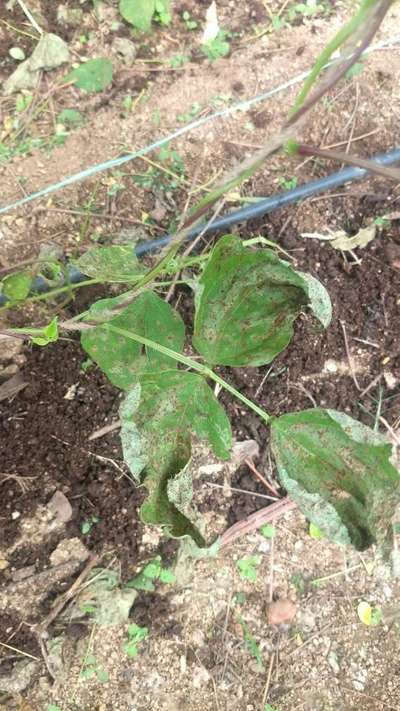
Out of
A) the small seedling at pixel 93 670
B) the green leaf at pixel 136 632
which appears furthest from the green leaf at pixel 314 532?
the small seedling at pixel 93 670

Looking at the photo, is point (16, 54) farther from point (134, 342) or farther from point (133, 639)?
point (133, 639)

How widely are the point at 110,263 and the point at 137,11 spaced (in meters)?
1.00

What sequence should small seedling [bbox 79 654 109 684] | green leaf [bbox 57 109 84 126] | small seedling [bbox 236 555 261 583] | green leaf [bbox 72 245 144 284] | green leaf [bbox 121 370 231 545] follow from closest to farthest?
Answer: 1. green leaf [bbox 121 370 231 545]
2. green leaf [bbox 72 245 144 284]
3. small seedling [bbox 79 654 109 684]
4. small seedling [bbox 236 555 261 583]
5. green leaf [bbox 57 109 84 126]

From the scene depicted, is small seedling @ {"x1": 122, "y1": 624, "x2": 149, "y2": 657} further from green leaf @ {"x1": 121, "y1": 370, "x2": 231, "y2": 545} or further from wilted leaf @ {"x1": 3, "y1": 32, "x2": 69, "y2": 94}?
wilted leaf @ {"x1": 3, "y1": 32, "x2": 69, "y2": 94}

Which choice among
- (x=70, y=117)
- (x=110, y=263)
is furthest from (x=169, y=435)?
(x=70, y=117)

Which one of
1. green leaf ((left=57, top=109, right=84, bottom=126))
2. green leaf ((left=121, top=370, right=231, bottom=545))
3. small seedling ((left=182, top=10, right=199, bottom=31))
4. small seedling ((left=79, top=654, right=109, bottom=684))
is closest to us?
green leaf ((left=121, top=370, right=231, bottom=545))

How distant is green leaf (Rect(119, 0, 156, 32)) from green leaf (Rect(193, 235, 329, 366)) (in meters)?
1.14

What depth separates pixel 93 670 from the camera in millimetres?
1654

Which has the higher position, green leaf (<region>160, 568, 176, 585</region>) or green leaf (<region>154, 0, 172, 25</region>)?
green leaf (<region>154, 0, 172, 25</region>)

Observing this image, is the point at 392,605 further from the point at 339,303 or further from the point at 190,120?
the point at 190,120

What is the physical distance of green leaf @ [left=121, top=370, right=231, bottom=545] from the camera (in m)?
1.05

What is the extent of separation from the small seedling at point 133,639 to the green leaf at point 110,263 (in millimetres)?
954

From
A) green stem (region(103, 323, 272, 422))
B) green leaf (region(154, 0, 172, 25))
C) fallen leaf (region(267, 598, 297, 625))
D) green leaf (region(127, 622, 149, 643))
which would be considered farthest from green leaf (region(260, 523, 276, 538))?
green leaf (region(154, 0, 172, 25))

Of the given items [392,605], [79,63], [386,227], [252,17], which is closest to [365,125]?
[386,227]
